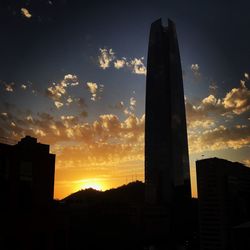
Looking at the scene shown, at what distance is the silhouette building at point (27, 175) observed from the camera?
44.4 metres

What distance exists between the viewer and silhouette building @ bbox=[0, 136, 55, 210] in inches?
1748

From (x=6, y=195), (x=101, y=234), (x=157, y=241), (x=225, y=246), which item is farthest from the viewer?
(x=157, y=241)

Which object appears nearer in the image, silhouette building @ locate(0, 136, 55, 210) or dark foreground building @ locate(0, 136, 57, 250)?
dark foreground building @ locate(0, 136, 57, 250)

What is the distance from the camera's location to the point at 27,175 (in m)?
47.3

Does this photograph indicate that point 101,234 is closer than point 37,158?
No

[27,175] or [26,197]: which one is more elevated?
[27,175]

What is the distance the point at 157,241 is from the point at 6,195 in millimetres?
167304

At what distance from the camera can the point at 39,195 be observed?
1906 inches

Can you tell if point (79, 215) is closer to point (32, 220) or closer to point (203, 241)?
point (203, 241)

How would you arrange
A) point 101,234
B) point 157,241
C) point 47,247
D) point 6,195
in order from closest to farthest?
point 6,195 → point 47,247 → point 101,234 → point 157,241

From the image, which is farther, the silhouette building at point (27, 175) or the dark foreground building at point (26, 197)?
the silhouette building at point (27, 175)

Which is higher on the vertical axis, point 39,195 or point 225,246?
point 39,195

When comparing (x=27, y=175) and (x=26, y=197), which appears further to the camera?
(x=27, y=175)

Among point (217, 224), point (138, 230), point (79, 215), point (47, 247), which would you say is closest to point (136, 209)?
point (138, 230)
